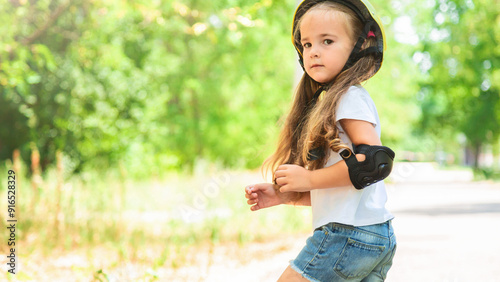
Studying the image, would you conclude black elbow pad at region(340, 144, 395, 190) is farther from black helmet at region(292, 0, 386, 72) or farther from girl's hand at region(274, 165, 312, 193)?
black helmet at region(292, 0, 386, 72)

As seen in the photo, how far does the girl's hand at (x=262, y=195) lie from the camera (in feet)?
7.69

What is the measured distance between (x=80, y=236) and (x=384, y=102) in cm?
1624

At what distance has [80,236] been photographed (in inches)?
279

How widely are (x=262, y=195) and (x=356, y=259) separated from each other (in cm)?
49

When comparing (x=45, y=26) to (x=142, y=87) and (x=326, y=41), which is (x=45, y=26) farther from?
(x=142, y=87)

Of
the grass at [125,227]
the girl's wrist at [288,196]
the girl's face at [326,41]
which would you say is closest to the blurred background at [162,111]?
the grass at [125,227]

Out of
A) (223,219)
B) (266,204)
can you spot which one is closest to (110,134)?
(223,219)

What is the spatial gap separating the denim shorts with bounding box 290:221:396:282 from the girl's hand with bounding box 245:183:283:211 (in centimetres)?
28

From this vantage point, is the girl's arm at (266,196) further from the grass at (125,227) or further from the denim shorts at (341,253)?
the grass at (125,227)

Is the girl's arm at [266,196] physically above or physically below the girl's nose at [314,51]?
below

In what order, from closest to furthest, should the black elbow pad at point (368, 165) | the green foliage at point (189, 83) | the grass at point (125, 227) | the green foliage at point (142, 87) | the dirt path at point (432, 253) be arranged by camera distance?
the black elbow pad at point (368, 165) → the dirt path at point (432, 253) → the grass at point (125, 227) → the green foliage at point (142, 87) → the green foliage at point (189, 83)

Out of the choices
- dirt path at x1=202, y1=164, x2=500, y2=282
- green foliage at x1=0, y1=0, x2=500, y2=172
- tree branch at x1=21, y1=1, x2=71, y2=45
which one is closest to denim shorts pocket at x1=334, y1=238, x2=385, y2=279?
dirt path at x1=202, y1=164, x2=500, y2=282

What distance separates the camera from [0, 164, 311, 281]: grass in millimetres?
6070

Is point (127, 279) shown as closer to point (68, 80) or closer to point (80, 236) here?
point (80, 236)
